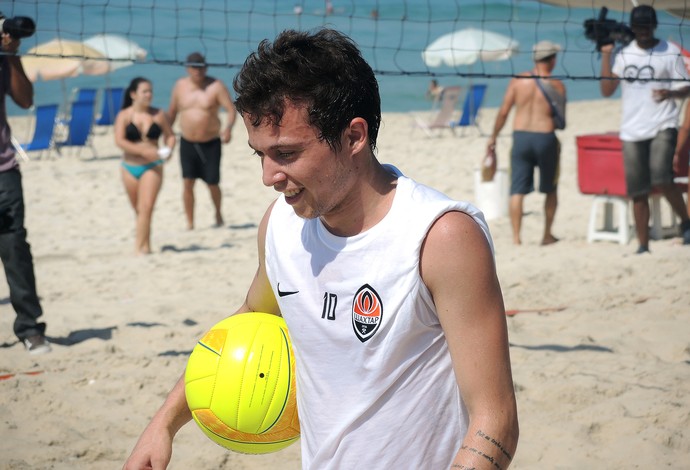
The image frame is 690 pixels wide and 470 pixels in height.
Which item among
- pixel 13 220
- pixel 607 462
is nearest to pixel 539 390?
pixel 607 462

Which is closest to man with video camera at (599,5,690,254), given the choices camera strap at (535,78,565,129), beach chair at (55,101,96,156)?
camera strap at (535,78,565,129)

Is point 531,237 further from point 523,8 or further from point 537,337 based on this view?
point 523,8

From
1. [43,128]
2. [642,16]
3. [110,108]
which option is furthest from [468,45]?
[642,16]

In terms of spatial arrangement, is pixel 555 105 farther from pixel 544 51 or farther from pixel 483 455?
pixel 483 455

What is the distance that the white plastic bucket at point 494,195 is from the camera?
30.8 feet

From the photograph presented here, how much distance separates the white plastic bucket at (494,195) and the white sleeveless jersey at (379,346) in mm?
7667

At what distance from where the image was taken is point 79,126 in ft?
49.1

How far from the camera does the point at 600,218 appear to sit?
9.16 metres

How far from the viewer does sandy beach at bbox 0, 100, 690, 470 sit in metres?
3.84

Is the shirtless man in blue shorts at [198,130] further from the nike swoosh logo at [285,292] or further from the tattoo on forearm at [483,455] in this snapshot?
the tattoo on forearm at [483,455]

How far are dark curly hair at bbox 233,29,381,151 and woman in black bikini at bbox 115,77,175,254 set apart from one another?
6.85m

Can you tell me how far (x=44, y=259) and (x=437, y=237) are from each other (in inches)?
293

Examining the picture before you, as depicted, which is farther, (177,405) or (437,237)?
(177,405)

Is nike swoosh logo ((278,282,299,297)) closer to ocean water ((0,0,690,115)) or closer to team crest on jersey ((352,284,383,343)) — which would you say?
team crest on jersey ((352,284,383,343))
